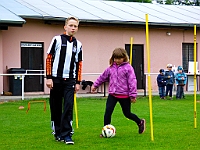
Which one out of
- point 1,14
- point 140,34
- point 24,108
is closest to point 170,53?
point 140,34

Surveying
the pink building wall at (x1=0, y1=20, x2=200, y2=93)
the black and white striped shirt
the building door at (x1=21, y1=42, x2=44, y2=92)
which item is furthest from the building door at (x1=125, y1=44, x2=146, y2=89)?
the black and white striped shirt

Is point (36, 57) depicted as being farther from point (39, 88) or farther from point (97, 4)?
point (97, 4)

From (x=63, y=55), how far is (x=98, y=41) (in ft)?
60.1

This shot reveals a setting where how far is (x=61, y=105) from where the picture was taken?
9.55 meters

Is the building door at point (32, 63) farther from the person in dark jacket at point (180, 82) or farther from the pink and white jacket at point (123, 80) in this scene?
the pink and white jacket at point (123, 80)

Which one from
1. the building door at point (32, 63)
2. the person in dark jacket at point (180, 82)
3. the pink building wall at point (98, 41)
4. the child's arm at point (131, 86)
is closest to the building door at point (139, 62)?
the pink building wall at point (98, 41)

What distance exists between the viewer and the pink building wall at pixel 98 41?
24781 mm

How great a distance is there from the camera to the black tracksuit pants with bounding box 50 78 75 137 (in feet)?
30.0

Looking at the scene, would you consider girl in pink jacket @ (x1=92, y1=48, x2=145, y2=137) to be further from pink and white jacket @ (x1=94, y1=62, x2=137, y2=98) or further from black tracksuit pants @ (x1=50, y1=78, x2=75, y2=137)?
black tracksuit pants @ (x1=50, y1=78, x2=75, y2=137)

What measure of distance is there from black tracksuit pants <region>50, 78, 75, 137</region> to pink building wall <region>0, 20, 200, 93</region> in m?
15.0

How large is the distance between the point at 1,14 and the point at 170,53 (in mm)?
10731

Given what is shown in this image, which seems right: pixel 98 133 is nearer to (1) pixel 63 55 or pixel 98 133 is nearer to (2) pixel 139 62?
(1) pixel 63 55

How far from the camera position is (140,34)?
28.8m

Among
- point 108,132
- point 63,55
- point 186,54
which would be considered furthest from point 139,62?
point 63,55
